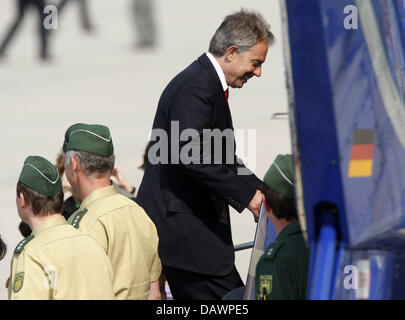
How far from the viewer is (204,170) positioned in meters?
4.06

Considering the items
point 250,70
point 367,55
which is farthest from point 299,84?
point 250,70

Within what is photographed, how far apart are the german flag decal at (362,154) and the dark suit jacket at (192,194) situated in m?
1.44

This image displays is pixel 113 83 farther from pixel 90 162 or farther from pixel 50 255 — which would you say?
pixel 50 255

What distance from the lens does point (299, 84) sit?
2.58 meters

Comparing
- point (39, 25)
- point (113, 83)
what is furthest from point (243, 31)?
point (39, 25)

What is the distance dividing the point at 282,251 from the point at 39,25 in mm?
11317

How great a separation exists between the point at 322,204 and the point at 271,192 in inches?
28.1

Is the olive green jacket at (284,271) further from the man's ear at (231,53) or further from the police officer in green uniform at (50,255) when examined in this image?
the man's ear at (231,53)

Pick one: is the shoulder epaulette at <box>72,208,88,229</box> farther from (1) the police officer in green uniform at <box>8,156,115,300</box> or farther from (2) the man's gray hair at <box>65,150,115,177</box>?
(1) the police officer in green uniform at <box>8,156,115,300</box>

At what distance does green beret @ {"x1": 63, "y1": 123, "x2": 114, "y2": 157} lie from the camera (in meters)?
3.88

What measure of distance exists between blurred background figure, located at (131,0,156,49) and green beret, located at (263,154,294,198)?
36.7 ft

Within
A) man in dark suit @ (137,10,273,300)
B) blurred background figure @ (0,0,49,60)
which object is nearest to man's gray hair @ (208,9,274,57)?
man in dark suit @ (137,10,273,300)

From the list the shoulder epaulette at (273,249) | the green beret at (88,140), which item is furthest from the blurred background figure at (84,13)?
the shoulder epaulette at (273,249)
